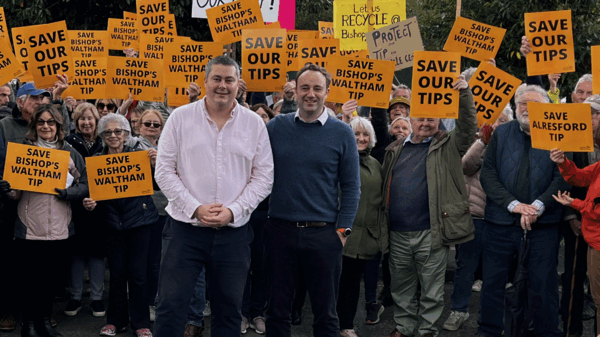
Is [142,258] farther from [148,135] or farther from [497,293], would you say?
[497,293]

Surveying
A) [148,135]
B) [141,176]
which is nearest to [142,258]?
[141,176]

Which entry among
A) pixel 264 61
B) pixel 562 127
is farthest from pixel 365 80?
pixel 562 127

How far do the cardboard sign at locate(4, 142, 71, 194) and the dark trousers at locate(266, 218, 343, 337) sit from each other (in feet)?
6.80

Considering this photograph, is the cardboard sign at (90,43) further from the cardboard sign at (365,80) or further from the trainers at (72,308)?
the cardboard sign at (365,80)

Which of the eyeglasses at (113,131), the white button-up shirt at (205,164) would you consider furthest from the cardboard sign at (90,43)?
the white button-up shirt at (205,164)

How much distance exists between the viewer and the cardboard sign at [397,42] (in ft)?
28.6

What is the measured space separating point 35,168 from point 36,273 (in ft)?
2.97

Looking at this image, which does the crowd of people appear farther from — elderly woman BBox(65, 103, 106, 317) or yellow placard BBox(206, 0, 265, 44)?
yellow placard BBox(206, 0, 265, 44)

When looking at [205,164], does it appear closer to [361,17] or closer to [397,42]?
[397,42]

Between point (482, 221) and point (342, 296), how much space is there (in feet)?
5.05

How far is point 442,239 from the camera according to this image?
609 centimetres

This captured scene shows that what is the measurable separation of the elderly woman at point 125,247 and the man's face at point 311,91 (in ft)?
6.68

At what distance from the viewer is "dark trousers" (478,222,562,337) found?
584 centimetres

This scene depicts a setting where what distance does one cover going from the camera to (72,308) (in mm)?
7012
